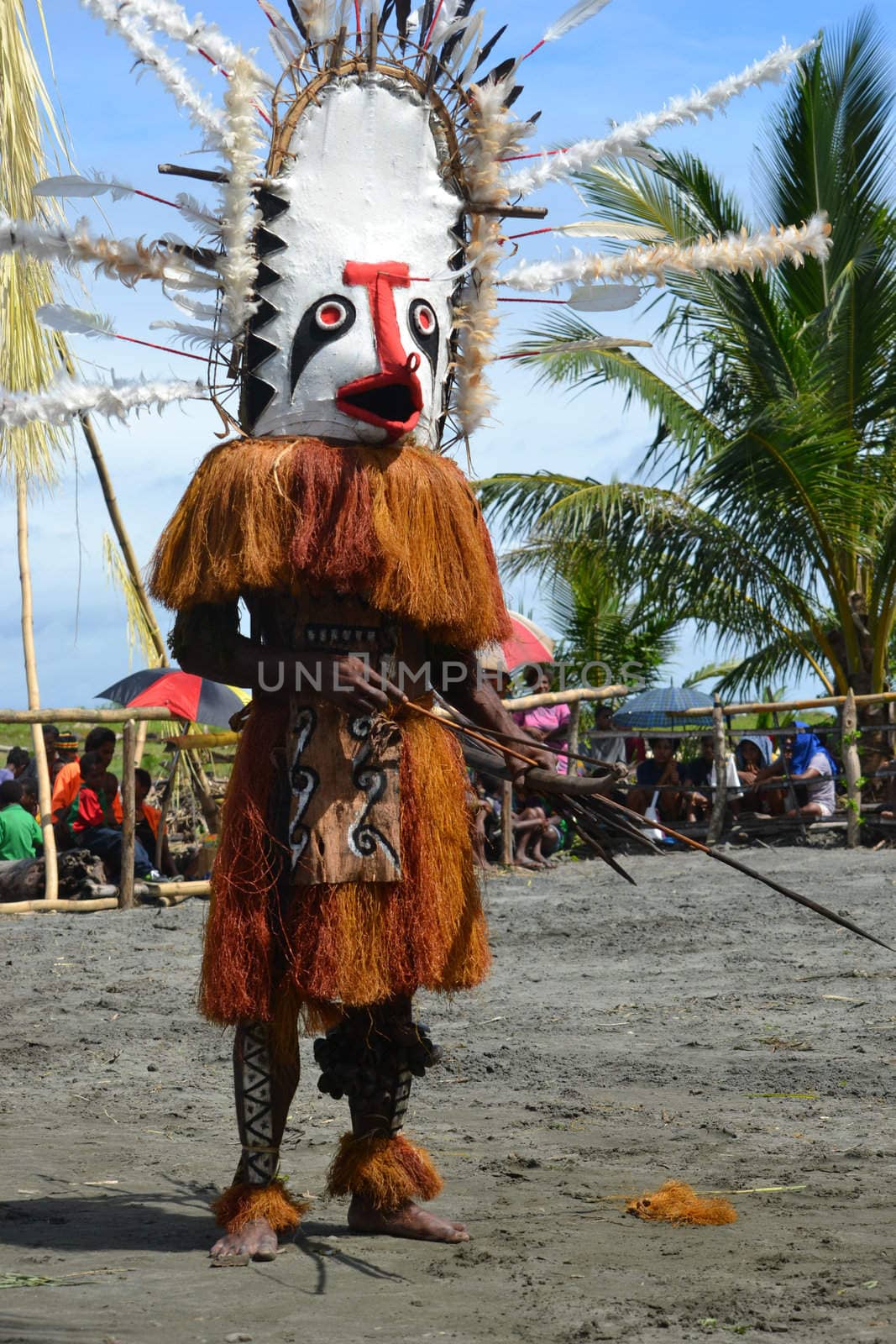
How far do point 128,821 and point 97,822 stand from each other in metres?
0.85

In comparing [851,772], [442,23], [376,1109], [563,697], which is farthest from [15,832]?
[442,23]

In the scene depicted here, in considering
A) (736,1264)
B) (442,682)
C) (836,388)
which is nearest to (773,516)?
(836,388)

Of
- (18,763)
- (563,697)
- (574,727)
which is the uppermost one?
(563,697)

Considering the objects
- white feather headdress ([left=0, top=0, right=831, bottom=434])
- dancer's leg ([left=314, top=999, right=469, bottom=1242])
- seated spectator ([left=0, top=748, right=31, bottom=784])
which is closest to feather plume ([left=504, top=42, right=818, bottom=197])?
white feather headdress ([left=0, top=0, right=831, bottom=434])

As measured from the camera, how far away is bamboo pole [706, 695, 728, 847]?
11.3 meters

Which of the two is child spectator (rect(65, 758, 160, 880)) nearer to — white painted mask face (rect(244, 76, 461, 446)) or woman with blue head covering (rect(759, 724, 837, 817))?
woman with blue head covering (rect(759, 724, 837, 817))

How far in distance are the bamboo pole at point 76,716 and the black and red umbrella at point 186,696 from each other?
0.93 ft

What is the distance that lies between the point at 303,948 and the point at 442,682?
2.58ft

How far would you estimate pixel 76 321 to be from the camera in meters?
3.35

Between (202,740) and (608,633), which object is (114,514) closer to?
(202,740)

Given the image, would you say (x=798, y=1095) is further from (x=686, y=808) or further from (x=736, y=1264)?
(x=686, y=808)

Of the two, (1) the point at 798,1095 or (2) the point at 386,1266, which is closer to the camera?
(2) the point at 386,1266

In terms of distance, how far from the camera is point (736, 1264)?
2.89 metres

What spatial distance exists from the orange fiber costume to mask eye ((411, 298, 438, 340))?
0.29 meters
